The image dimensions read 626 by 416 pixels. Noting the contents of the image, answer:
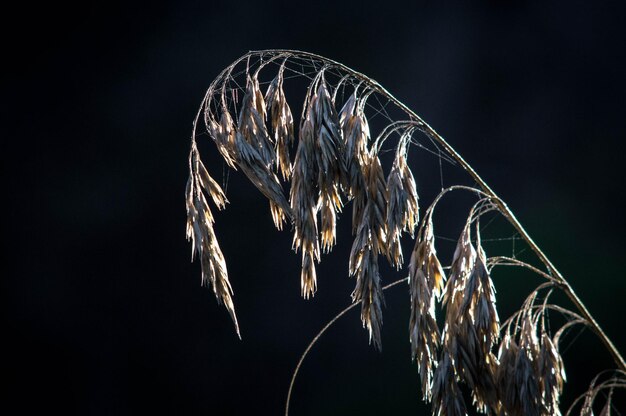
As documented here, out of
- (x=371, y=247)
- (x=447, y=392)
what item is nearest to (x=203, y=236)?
(x=371, y=247)

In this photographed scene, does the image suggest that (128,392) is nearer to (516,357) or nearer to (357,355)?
(357,355)

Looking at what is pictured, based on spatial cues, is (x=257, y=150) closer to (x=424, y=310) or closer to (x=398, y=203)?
(x=398, y=203)

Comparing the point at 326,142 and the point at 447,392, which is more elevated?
the point at 326,142

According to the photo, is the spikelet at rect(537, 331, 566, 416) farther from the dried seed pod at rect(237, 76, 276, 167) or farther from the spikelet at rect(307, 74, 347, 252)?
the dried seed pod at rect(237, 76, 276, 167)

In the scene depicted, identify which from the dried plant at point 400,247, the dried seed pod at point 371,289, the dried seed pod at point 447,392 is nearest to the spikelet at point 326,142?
the dried plant at point 400,247

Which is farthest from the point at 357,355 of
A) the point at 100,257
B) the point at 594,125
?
the point at 594,125
